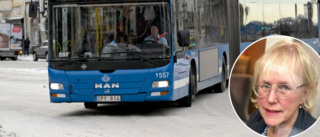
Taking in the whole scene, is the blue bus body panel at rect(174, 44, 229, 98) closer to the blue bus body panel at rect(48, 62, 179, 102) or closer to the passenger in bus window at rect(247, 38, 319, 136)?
the blue bus body panel at rect(48, 62, 179, 102)

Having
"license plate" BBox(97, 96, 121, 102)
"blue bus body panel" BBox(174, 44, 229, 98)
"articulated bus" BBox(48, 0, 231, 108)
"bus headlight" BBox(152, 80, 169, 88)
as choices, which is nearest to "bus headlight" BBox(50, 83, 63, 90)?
"articulated bus" BBox(48, 0, 231, 108)

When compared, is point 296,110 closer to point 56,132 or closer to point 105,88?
point 56,132

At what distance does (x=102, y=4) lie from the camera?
41.9ft

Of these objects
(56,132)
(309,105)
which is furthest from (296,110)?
(56,132)

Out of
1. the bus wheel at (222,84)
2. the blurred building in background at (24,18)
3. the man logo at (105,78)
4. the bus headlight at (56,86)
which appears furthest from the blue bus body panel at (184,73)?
the blurred building in background at (24,18)

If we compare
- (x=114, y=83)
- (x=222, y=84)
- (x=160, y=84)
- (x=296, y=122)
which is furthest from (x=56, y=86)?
(x=296, y=122)

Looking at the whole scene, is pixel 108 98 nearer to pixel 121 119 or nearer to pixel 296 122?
pixel 121 119

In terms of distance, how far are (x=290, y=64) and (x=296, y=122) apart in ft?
0.81

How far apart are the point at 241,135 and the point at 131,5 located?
3893mm

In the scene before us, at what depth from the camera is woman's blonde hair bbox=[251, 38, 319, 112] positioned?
297cm

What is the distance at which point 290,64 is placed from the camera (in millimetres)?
2977

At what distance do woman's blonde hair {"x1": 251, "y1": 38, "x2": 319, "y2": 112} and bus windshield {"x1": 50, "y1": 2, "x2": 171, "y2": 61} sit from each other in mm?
9477

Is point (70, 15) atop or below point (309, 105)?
atop

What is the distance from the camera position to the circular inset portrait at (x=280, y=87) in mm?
2965
